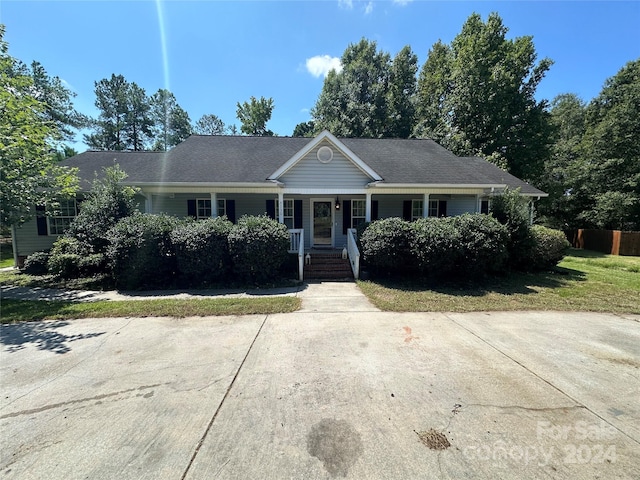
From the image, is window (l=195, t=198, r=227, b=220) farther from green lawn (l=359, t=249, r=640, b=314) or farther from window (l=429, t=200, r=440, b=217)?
window (l=429, t=200, r=440, b=217)

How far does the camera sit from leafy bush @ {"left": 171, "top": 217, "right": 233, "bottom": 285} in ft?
27.2

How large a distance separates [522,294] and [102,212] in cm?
1314

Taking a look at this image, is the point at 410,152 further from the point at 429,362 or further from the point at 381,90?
the point at 381,90

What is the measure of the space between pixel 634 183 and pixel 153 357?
27801 mm

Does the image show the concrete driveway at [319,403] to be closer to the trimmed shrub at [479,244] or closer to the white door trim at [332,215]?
the trimmed shrub at [479,244]

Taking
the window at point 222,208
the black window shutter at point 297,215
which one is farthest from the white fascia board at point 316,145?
the window at point 222,208

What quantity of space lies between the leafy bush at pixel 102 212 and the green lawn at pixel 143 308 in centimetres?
276

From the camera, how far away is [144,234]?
823 cm

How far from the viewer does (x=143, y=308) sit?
649 centimetres

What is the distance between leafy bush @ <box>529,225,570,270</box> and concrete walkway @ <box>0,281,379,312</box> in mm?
6950

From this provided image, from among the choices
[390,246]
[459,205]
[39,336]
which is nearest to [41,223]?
[39,336]

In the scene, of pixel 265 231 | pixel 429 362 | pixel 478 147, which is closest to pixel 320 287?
pixel 265 231

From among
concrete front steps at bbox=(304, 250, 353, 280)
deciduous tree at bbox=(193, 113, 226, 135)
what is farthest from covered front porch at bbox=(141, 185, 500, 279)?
deciduous tree at bbox=(193, 113, 226, 135)

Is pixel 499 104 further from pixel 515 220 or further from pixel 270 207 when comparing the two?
pixel 270 207
